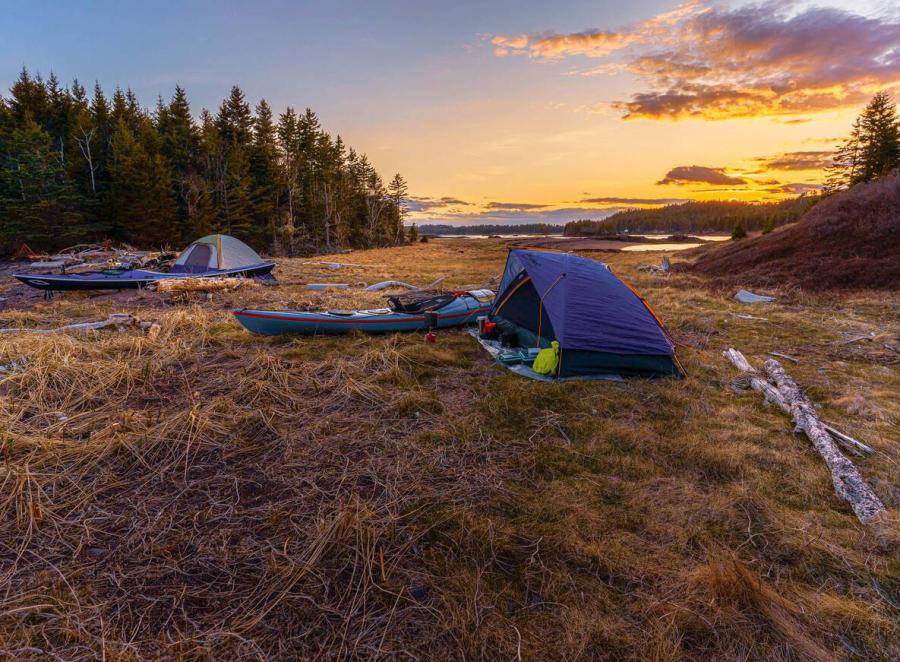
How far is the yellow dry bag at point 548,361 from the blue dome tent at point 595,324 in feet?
0.29

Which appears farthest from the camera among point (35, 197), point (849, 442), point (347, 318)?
point (35, 197)

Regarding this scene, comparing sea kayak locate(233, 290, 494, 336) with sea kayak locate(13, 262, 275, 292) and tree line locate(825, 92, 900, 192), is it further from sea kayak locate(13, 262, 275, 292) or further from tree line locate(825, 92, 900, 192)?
tree line locate(825, 92, 900, 192)

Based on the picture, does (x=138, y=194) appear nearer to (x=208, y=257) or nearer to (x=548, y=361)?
(x=208, y=257)

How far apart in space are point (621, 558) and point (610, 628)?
0.59 meters

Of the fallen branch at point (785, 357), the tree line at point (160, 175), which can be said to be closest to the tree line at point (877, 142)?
Result: the fallen branch at point (785, 357)

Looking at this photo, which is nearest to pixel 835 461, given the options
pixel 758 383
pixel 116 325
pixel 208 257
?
pixel 758 383

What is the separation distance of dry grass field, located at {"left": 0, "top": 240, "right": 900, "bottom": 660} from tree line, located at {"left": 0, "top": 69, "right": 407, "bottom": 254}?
3233cm

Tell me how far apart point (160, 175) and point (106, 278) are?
25.0 m

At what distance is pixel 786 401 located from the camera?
541cm

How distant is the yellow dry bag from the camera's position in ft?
20.1

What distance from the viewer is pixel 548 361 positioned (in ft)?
20.2

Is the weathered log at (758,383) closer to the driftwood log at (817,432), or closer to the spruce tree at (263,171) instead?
the driftwood log at (817,432)

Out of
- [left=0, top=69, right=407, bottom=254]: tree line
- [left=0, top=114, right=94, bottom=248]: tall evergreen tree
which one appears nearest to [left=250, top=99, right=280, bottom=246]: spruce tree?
[left=0, top=69, right=407, bottom=254]: tree line

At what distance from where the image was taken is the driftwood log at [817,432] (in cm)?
346
